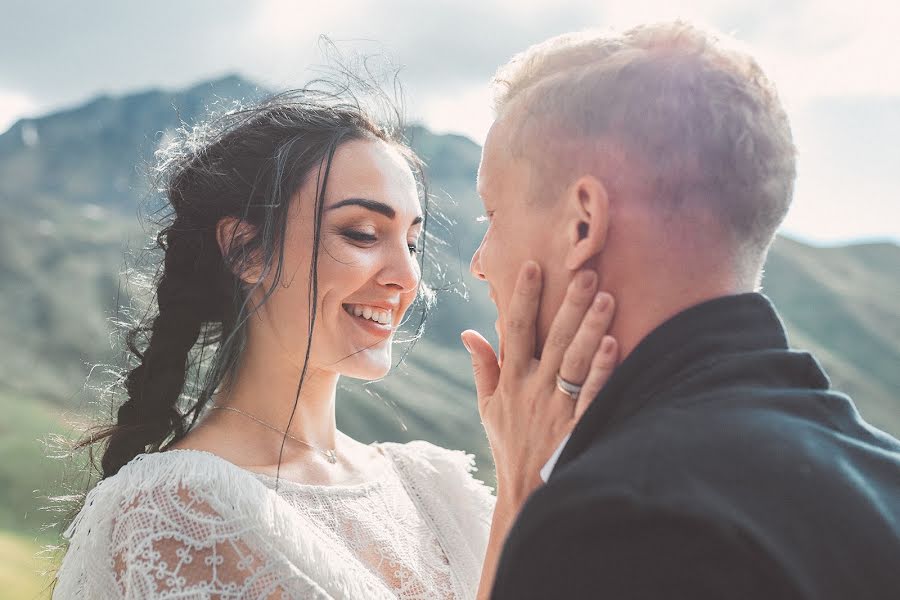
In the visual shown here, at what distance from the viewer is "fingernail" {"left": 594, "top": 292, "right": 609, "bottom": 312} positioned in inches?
50.1

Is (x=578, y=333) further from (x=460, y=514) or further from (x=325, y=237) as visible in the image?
(x=460, y=514)

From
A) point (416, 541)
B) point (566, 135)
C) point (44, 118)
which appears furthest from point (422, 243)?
point (44, 118)

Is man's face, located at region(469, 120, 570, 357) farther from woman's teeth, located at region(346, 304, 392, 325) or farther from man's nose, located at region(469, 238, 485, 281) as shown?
woman's teeth, located at region(346, 304, 392, 325)

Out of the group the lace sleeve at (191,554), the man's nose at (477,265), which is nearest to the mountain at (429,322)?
the man's nose at (477,265)

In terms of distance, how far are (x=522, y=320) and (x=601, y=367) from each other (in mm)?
203

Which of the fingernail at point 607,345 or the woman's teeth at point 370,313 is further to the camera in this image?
the woman's teeth at point 370,313

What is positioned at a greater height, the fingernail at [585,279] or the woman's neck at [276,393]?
the fingernail at [585,279]

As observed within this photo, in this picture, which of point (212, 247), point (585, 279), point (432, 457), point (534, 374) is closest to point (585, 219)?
point (585, 279)

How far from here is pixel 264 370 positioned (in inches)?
86.3

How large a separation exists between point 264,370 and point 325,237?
0.40m

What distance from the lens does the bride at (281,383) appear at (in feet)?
5.78

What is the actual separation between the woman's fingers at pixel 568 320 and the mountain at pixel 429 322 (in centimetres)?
46

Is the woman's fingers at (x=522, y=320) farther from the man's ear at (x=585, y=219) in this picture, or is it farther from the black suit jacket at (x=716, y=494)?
the black suit jacket at (x=716, y=494)

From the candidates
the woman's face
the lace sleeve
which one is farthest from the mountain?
the lace sleeve
